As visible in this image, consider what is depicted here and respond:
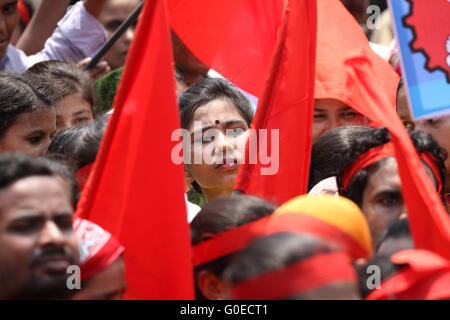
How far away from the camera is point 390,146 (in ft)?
10.8

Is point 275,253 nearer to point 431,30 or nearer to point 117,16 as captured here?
point 431,30

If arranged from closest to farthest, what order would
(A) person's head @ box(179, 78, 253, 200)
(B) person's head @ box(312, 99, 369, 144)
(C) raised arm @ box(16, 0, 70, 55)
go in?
(A) person's head @ box(179, 78, 253, 200), (B) person's head @ box(312, 99, 369, 144), (C) raised arm @ box(16, 0, 70, 55)

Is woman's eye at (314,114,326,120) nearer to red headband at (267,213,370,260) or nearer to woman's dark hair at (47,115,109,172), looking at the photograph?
woman's dark hair at (47,115,109,172)

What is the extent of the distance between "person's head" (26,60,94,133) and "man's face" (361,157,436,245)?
1.58 meters

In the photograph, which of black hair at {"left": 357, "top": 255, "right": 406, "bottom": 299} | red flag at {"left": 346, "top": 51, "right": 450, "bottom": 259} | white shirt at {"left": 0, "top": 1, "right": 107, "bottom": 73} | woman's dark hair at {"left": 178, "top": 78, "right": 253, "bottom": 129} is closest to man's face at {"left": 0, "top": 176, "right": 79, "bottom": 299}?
black hair at {"left": 357, "top": 255, "right": 406, "bottom": 299}

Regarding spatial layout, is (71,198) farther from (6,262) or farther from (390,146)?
(390,146)

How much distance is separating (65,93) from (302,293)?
2.60m

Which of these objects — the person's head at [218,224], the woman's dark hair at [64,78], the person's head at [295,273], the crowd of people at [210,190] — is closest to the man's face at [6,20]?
the crowd of people at [210,190]

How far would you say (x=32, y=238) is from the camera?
7.19 feet

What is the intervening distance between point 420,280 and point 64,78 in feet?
8.30

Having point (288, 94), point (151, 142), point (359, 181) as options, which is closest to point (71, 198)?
point (151, 142)

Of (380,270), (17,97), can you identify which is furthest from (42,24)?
(380,270)

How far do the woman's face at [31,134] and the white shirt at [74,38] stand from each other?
126cm

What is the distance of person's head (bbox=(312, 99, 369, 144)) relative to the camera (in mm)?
4133
